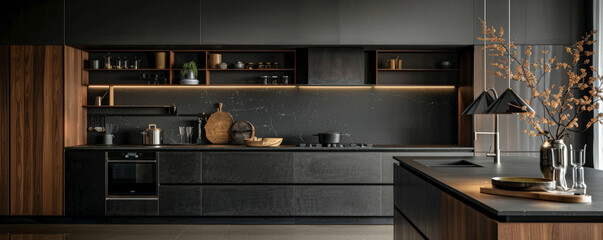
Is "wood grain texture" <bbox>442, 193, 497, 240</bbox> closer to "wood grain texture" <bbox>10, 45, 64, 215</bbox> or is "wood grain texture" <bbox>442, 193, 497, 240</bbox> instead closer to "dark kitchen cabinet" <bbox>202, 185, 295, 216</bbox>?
"dark kitchen cabinet" <bbox>202, 185, 295, 216</bbox>

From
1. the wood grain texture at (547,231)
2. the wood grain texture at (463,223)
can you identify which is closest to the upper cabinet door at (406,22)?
the wood grain texture at (463,223)

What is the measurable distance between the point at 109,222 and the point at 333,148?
8.26 ft

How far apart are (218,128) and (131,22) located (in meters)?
1.51

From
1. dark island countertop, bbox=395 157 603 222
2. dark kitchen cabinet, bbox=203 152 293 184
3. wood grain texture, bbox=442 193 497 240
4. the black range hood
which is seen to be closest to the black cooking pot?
dark kitchen cabinet, bbox=203 152 293 184

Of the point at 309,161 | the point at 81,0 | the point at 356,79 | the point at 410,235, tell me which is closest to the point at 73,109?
the point at 81,0

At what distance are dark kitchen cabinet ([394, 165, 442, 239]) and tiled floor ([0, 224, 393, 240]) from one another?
115 centimetres

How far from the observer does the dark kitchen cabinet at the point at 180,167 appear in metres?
5.14

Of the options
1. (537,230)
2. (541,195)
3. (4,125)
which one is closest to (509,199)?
(541,195)

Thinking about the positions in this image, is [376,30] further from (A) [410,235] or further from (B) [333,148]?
(A) [410,235]

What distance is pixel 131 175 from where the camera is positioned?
5184 mm

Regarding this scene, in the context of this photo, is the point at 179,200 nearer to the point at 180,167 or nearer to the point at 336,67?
the point at 180,167

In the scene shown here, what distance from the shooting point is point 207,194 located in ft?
16.9

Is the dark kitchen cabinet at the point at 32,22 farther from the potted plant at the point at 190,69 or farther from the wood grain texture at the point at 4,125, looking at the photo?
the potted plant at the point at 190,69

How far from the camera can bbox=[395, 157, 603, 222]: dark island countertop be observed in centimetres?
177
